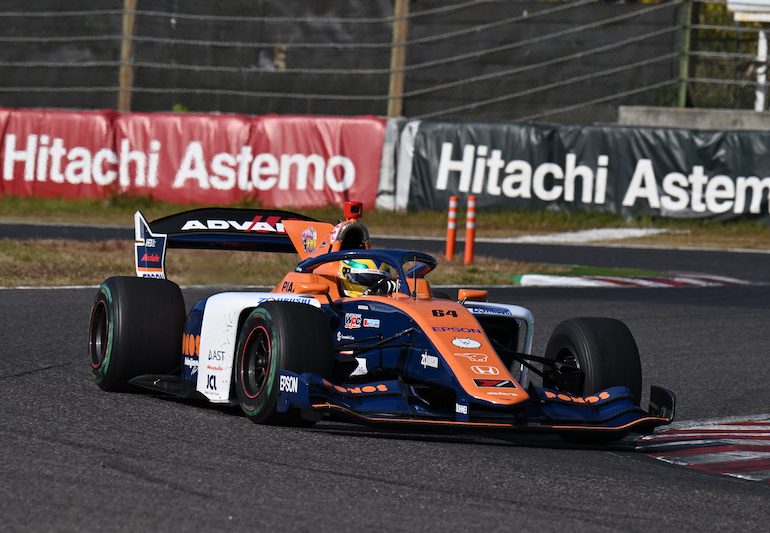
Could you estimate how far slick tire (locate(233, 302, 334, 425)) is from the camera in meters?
6.93

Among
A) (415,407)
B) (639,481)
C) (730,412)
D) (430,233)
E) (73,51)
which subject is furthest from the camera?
(73,51)

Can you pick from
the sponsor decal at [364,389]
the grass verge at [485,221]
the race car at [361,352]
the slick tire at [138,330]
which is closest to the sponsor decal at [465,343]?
the race car at [361,352]

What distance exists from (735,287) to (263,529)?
39.2 feet

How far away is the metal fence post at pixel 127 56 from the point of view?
963 inches

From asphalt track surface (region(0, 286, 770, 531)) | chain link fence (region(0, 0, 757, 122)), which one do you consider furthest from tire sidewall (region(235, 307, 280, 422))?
chain link fence (region(0, 0, 757, 122))

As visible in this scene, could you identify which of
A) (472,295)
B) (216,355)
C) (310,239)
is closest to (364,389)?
(216,355)

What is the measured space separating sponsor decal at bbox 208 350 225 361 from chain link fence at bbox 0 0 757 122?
16.2m

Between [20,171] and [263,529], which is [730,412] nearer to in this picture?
[263,529]

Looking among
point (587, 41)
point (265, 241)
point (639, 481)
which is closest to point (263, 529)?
point (639, 481)

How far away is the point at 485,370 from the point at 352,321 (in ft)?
3.10

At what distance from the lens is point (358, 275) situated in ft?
Result: 26.2

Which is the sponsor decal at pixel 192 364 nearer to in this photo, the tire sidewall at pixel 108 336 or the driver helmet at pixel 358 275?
the tire sidewall at pixel 108 336

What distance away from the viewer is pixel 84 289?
1341 centimetres

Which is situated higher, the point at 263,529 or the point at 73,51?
the point at 73,51
